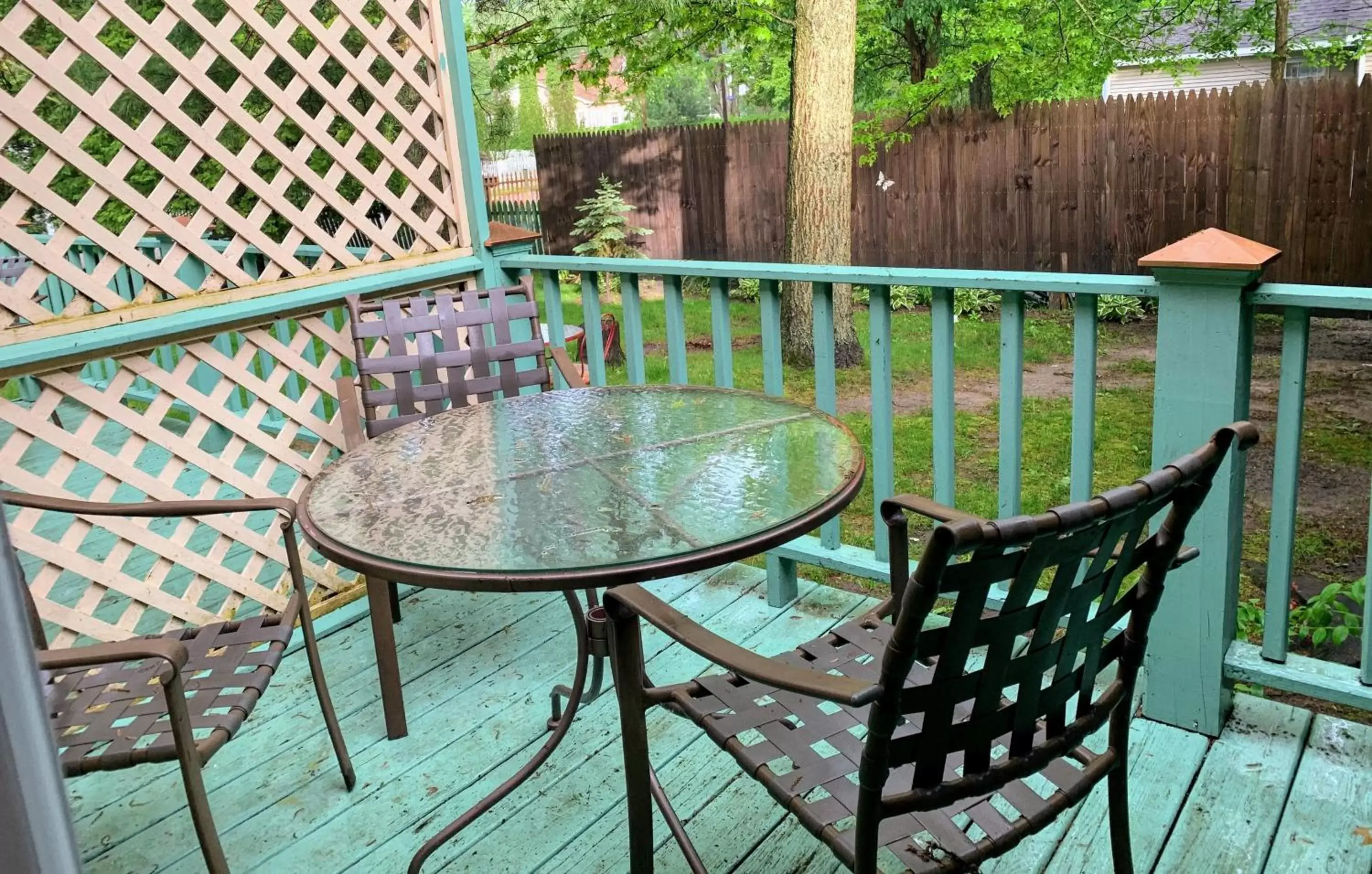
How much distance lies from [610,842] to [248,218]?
195 centimetres

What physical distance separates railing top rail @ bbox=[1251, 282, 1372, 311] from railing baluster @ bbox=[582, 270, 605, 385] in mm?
1806

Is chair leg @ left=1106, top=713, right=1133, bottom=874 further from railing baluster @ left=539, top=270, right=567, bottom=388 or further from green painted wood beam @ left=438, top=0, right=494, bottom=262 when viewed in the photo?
green painted wood beam @ left=438, top=0, right=494, bottom=262

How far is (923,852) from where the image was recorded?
1336mm

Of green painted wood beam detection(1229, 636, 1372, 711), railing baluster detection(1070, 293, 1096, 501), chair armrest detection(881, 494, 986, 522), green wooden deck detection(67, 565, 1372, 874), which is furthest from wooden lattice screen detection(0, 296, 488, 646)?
green painted wood beam detection(1229, 636, 1372, 711)

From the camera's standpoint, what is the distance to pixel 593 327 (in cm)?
338

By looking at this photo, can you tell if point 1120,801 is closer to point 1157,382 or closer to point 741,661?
point 741,661

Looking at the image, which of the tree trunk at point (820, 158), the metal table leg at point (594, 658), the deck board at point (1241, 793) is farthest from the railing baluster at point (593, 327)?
the tree trunk at point (820, 158)

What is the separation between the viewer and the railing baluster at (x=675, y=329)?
308 cm

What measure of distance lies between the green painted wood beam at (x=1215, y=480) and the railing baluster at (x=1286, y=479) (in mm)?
70

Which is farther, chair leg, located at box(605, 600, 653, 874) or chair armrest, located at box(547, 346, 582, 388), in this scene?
chair armrest, located at box(547, 346, 582, 388)

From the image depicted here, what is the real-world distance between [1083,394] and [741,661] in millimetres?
1347

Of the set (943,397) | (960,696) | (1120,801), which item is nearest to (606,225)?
(943,397)

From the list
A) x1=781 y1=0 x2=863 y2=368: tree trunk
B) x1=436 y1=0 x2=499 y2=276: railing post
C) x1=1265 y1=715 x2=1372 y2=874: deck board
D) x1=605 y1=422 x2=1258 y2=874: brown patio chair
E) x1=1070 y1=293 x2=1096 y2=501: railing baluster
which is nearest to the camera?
x1=605 y1=422 x2=1258 y2=874: brown patio chair

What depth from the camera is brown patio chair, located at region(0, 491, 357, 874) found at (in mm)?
1604
